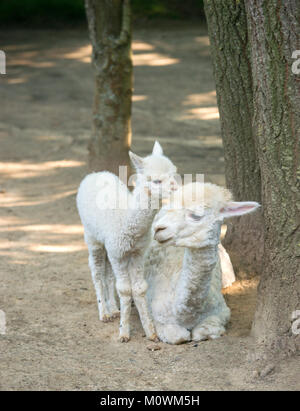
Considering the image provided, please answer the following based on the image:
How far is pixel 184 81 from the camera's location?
12.4m

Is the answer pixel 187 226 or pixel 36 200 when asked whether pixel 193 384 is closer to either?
pixel 187 226

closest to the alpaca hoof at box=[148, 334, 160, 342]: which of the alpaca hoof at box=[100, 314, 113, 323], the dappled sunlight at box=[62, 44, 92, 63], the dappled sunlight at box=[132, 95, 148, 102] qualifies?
the alpaca hoof at box=[100, 314, 113, 323]

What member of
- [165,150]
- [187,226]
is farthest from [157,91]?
[187,226]

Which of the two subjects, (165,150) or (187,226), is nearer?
(187,226)

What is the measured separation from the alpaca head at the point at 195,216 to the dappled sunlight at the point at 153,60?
962cm

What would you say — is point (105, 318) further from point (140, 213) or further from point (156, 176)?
point (156, 176)

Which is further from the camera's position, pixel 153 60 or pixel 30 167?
pixel 153 60

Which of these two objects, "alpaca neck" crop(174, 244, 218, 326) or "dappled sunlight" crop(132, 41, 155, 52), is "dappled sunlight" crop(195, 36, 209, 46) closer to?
"dappled sunlight" crop(132, 41, 155, 52)

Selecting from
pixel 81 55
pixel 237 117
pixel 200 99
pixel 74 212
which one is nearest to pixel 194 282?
pixel 237 117

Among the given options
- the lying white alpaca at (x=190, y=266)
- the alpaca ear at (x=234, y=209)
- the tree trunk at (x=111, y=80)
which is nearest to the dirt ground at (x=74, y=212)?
the lying white alpaca at (x=190, y=266)

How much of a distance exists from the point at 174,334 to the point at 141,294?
0.38 meters

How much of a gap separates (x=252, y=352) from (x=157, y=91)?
330 inches

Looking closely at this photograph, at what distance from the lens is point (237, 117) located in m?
5.18

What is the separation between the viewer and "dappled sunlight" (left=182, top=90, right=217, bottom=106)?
36.6ft
